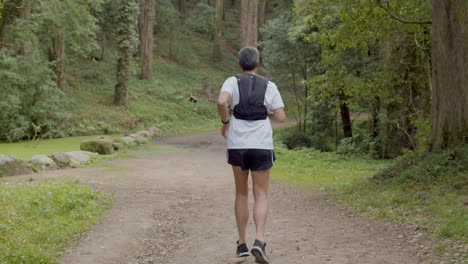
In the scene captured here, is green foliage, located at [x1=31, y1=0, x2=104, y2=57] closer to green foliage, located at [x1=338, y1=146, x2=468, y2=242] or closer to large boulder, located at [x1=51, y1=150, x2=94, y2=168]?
large boulder, located at [x1=51, y1=150, x2=94, y2=168]

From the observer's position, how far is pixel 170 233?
7309 millimetres

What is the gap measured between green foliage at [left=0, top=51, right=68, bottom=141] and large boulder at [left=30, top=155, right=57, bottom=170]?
6116 millimetres

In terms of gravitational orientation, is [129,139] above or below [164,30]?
below

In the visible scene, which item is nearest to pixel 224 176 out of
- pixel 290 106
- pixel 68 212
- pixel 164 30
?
pixel 68 212

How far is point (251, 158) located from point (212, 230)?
2.53 m

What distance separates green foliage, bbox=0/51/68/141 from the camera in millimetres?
20328

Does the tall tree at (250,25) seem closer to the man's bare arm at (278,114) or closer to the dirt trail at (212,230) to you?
the dirt trail at (212,230)

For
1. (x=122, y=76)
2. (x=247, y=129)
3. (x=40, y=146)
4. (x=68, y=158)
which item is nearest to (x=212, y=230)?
(x=247, y=129)

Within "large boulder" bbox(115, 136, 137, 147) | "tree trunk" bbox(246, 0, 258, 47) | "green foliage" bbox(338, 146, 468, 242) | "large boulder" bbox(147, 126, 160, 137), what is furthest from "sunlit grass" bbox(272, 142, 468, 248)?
"large boulder" bbox(147, 126, 160, 137)

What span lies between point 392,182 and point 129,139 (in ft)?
45.1

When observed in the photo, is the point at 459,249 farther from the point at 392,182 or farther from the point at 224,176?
the point at 224,176

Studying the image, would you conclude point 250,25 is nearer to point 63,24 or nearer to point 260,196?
point 63,24

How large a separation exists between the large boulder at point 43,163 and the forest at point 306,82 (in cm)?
542

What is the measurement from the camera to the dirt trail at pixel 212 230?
5625 millimetres
